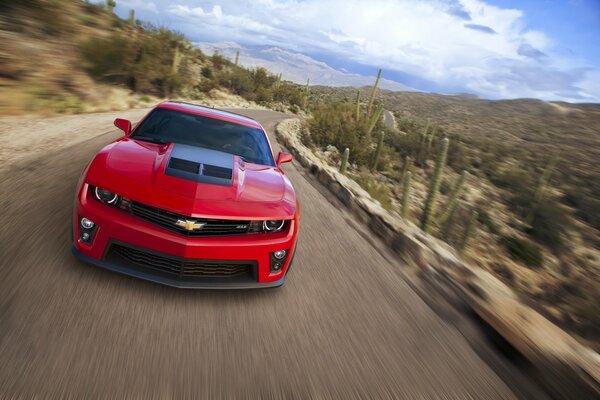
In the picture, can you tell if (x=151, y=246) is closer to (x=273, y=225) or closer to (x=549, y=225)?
(x=273, y=225)

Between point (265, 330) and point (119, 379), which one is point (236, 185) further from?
point (119, 379)

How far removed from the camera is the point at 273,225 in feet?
9.52

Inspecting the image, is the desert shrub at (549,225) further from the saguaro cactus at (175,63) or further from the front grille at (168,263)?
the saguaro cactus at (175,63)

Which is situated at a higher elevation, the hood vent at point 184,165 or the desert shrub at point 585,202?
the hood vent at point 184,165

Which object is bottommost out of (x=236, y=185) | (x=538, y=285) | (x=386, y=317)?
(x=538, y=285)

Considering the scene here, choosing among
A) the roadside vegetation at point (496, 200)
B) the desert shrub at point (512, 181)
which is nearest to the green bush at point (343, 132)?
the roadside vegetation at point (496, 200)

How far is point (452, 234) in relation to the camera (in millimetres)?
9680

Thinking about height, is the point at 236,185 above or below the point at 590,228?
above

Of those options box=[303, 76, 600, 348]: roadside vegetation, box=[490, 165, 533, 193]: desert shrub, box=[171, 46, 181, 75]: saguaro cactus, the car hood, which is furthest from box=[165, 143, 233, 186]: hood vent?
box=[171, 46, 181, 75]: saguaro cactus

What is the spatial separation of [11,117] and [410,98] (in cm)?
7727

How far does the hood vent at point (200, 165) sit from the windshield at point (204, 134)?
219mm

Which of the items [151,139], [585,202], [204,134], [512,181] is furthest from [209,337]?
[585,202]

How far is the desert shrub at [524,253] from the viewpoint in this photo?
952 cm

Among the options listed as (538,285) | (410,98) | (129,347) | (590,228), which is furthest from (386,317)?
(410,98)
